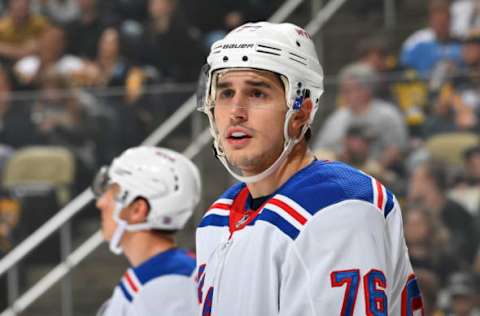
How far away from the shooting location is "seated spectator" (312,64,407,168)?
14.8ft

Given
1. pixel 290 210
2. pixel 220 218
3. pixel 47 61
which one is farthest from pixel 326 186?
pixel 47 61

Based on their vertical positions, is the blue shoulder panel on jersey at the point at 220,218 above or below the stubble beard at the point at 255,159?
below

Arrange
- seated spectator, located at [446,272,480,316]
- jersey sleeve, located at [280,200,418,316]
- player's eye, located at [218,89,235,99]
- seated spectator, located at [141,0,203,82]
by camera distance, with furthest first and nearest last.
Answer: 1. seated spectator, located at [141,0,203,82]
2. seated spectator, located at [446,272,480,316]
3. player's eye, located at [218,89,235,99]
4. jersey sleeve, located at [280,200,418,316]

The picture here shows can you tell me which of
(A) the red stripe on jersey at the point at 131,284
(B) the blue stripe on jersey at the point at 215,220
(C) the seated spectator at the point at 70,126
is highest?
(C) the seated spectator at the point at 70,126

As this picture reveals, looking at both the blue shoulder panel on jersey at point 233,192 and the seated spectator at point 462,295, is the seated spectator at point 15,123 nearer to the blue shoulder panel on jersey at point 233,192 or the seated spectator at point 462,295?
the seated spectator at point 462,295

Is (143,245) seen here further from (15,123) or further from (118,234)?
(15,123)

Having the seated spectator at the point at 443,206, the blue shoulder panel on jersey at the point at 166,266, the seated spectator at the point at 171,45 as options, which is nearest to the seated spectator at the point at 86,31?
the seated spectator at the point at 171,45

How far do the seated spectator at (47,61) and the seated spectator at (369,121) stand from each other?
2179 mm

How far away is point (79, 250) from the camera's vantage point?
4.98 metres

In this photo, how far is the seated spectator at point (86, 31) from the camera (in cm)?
646

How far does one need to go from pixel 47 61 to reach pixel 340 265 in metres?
4.98

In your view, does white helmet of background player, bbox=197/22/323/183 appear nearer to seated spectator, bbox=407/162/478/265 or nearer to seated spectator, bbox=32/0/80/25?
seated spectator, bbox=407/162/478/265

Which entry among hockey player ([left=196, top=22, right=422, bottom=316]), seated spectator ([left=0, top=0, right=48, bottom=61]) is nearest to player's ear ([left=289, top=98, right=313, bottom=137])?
hockey player ([left=196, top=22, right=422, bottom=316])

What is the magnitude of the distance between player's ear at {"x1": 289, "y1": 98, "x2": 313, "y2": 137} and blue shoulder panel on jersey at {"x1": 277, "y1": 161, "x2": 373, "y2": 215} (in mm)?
77
